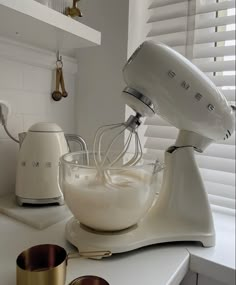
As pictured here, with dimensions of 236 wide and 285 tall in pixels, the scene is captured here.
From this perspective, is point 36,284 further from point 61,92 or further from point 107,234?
point 61,92

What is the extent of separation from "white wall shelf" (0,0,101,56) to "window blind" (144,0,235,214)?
0.27 meters

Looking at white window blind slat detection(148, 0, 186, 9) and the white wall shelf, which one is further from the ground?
white window blind slat detection(148, 0, 186, 9)

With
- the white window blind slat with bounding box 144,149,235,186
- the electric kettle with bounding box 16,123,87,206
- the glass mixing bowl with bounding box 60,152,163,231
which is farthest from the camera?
the white window blind slat with bounding box 144,149,235,186

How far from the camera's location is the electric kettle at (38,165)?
65cm

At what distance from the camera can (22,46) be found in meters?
0.73

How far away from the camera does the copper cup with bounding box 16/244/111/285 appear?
0.33m

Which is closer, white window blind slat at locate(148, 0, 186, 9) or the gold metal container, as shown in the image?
the gold metal container

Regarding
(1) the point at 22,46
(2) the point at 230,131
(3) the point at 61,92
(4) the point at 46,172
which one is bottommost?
(4) the point at 46,172

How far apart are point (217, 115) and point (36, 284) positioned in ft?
1.31

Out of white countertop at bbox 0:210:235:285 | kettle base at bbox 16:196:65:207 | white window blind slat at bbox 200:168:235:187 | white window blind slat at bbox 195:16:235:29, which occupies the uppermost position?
white window blind slat at bbox 195:16:235:29

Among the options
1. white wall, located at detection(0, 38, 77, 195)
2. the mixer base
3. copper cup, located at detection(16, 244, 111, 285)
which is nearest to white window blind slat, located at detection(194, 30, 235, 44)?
white wall, located at detection(0, 38, 77, 195)

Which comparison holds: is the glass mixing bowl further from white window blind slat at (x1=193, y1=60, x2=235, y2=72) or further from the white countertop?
white window blind slat at (x1=193, y1=60, x2=235, y2=72)

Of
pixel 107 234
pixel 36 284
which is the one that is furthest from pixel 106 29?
pixel 36 284

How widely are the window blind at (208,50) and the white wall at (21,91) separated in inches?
13.9
